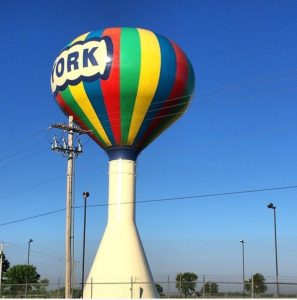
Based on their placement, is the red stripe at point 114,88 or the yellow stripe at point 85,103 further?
the yellow stripe at point 85,103

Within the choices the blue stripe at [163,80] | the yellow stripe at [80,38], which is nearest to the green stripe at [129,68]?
the blue stripe at [163,80]

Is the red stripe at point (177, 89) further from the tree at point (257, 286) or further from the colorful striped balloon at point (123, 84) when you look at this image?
the tree at point (257, 286)

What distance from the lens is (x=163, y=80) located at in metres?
30.9

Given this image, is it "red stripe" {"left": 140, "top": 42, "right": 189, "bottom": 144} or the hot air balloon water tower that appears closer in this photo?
the hot air balloon water tower

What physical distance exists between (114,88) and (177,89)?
12.6ft

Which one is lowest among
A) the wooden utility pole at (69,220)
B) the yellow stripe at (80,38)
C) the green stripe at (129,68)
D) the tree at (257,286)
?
the tree at (257,286)

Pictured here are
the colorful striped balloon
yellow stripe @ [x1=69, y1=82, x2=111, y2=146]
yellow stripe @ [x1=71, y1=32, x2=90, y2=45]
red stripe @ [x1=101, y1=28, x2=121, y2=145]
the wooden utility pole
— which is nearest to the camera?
the wooden utility pole

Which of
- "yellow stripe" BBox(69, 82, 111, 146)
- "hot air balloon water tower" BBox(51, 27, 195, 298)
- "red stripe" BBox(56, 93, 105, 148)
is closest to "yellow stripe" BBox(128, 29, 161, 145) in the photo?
"hot air balloon water tower" BBox(51, 27, 195, 298)

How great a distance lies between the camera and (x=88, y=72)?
30.8 metres

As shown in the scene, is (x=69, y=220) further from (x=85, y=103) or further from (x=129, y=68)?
(x=129, y=68)

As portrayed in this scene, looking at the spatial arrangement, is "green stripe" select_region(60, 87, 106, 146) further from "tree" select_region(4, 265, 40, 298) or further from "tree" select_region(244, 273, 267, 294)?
"tree" select_region(4, 265, 40, 298)

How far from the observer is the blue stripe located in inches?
1219

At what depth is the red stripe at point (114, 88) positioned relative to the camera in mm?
30406

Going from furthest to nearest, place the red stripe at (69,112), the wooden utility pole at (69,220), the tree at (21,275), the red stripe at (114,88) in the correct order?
the tree at (21,275) → the red stripe at (69,112) → the red stripe at (114,88) → the wooden utility pole at (69,220)
